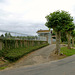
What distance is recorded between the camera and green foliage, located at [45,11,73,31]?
32.6 feet

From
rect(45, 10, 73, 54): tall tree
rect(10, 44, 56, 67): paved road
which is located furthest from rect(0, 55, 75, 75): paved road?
rect(45, 10, 73, 54): tall tree

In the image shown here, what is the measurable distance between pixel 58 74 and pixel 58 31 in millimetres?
6788

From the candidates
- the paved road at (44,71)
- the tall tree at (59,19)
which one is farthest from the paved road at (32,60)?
the tall tree at (59,19)

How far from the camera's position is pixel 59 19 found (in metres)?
9.77

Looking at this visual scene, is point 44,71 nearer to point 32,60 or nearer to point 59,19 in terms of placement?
point 32,60

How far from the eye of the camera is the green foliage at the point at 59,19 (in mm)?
9938

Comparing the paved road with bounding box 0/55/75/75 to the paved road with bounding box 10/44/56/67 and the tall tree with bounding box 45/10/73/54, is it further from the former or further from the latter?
the tall tree with bounding box 45/10/73/54

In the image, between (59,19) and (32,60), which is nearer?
(32,60)

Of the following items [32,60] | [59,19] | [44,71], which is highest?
[59,19]

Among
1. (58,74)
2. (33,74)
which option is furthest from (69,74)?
(33,74)

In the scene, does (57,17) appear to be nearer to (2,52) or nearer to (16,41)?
(16,41)

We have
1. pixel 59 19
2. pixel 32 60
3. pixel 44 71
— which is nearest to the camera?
pixel 44 71

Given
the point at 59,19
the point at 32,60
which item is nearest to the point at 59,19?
the point at 59,19

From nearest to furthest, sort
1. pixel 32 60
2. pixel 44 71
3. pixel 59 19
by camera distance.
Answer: pixel 44 71 < pixel 32 60 < pixel 59 19
